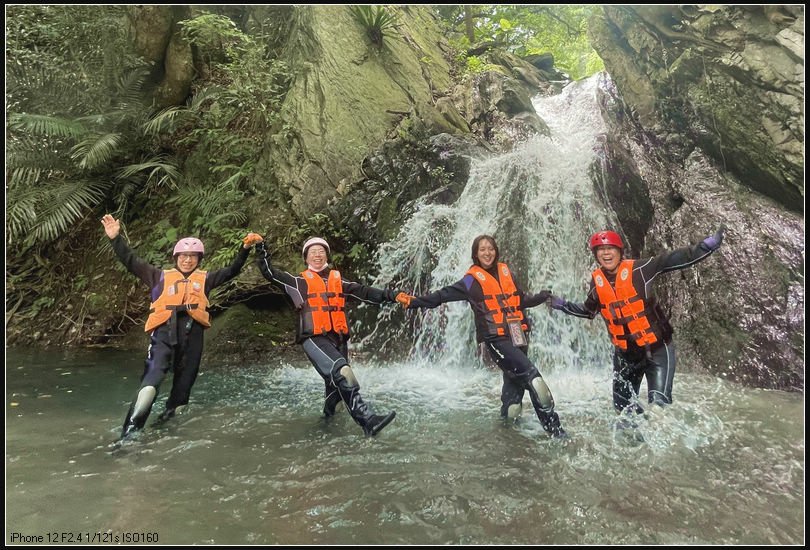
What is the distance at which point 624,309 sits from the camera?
14.6 ft

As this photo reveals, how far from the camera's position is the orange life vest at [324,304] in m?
4.84

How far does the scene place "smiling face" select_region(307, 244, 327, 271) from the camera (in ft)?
16.8

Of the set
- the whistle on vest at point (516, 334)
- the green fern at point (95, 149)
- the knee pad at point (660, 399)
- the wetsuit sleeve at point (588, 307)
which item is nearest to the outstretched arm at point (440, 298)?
the whistle on vest at point (516, 334)

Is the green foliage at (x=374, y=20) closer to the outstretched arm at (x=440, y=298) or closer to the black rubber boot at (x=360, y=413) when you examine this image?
the outstretched arm at (x=440, y=298)

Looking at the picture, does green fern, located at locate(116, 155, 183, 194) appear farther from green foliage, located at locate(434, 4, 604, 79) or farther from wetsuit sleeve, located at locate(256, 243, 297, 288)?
green foliage, located at locate(434, 4, 604, 79)

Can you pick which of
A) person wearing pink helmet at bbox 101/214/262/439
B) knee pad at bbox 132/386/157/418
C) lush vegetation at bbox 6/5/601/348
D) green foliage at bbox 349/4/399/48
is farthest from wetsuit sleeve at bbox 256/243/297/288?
green foliage at bbox 349/4/399/48

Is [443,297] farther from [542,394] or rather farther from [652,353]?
[652,353]

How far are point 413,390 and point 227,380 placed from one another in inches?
103

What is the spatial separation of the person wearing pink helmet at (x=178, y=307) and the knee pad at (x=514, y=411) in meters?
3.06

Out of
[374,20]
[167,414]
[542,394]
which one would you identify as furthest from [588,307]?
[374,20]

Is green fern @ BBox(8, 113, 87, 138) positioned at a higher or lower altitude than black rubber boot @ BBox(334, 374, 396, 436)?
higher

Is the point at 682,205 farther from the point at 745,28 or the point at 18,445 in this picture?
the point at 18,445

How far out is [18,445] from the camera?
423 cm

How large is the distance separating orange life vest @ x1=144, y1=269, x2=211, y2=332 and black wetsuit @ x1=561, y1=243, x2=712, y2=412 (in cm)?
396
